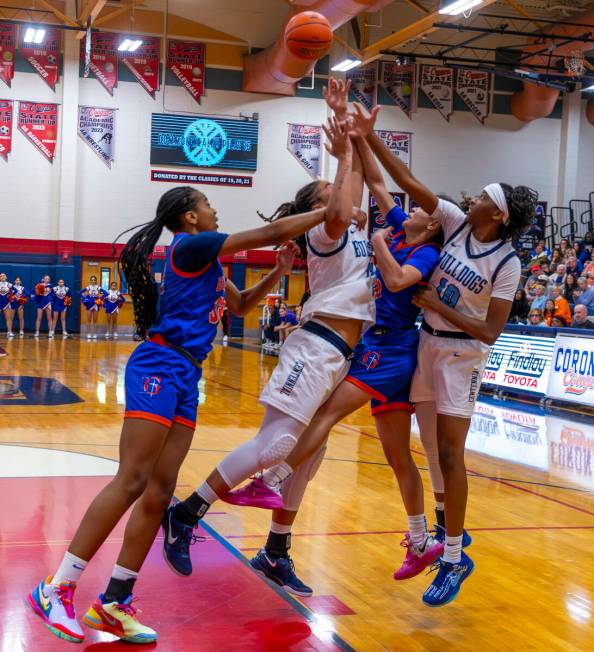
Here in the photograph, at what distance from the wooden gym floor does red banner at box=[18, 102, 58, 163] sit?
14.9 meters

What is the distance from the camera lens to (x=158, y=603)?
3.66 m

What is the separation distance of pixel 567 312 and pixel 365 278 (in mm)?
9623

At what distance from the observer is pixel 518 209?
3832 millimetres

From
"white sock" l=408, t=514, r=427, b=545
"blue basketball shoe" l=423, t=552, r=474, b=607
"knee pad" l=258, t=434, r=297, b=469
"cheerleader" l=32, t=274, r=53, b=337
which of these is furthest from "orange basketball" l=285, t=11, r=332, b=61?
"cheerleader" l=32, t=274, r=53, b=337

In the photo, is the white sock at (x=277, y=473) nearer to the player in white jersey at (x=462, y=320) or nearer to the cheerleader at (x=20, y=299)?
the player in white jersey at (x=462, y=320)

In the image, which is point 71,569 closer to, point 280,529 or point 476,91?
point 280,529

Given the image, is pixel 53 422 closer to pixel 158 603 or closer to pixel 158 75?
pixel 158 603

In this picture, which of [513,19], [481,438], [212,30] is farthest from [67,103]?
[481,438]

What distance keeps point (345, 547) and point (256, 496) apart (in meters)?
1.11

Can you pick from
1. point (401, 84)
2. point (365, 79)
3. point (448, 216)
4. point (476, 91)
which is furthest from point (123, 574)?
point (476, 91)

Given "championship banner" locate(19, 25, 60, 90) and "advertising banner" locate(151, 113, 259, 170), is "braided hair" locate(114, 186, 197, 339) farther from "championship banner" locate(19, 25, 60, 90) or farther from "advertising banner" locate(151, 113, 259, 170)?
"championship banner" locate(19, 25, 60, 90)

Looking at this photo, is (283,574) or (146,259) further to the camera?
(283,574)

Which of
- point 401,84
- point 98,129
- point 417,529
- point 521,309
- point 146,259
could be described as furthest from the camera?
point 401,84

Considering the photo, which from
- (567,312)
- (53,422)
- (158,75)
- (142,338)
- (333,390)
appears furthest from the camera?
(158,75)
